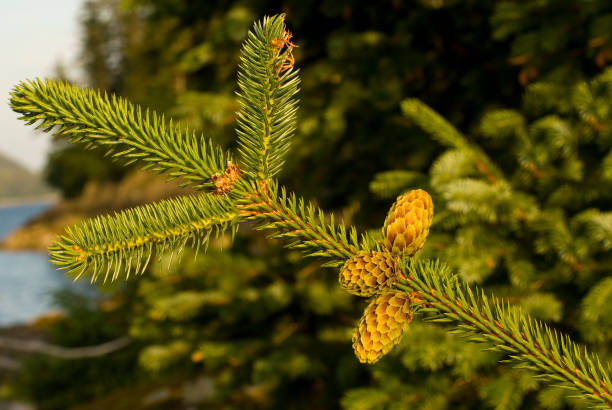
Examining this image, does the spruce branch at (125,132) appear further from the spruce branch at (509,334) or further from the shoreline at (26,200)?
the shoreline at (26,200)

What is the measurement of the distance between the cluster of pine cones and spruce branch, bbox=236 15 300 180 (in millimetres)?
215

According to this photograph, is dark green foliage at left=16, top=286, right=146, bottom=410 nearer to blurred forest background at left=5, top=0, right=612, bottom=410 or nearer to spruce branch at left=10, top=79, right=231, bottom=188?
blurred forest background at left=5, top=0, right=612, bottom=410

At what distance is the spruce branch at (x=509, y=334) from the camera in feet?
2.52

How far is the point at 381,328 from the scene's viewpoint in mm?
742

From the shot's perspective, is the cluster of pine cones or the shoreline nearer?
the cluster of pine cones

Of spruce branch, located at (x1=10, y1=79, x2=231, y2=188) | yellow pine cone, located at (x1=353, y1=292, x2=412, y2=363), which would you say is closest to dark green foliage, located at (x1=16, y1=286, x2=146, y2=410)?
spruce branch, located at (x1=10, y1=79, x2=231, y2=188)

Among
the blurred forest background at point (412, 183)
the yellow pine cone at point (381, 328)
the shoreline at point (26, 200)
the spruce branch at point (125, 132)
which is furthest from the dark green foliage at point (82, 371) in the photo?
the shoreline at point (26, 200)

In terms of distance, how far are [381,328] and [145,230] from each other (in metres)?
0.40

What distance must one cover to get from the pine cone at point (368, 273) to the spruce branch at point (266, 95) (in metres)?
0.21

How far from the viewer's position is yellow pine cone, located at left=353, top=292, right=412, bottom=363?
0.74 meters

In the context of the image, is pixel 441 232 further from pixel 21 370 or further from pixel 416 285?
pixel 21 370

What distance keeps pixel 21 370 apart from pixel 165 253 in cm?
814

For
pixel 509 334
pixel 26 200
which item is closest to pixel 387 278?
pixel 509 334

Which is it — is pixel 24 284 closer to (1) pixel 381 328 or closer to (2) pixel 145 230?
(2) pixel 145 230
